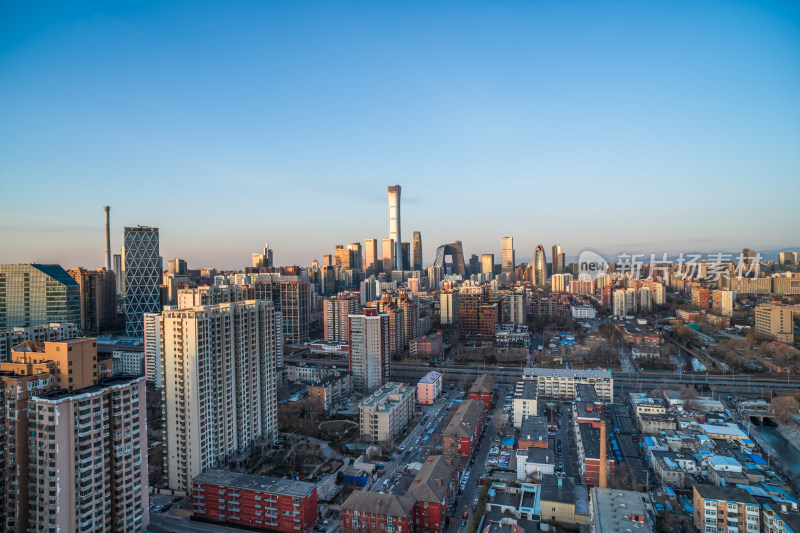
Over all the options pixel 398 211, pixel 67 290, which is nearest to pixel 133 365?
pixel 67 290

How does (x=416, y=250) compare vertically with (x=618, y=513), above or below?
above

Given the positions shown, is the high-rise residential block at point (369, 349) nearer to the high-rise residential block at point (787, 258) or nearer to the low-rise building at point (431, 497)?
the low-rise building at point (431, 497)

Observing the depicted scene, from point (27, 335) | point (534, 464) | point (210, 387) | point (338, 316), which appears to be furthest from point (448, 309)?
point (27, 335)

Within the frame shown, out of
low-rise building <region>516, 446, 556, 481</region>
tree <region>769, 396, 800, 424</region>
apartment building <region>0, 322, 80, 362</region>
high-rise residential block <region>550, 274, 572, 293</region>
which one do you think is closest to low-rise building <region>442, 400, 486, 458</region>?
low-rise building <region>516, 446, 556, 481</region>

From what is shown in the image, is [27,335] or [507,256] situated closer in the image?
[27,335]

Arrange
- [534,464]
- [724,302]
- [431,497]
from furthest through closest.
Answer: [724,302] → [534,464] → [431,497]

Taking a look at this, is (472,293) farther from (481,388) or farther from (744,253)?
(744,253)

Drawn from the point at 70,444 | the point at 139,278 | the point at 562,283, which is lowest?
the point at 70,444

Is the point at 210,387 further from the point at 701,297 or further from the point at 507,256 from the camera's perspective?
the point at 507,256
